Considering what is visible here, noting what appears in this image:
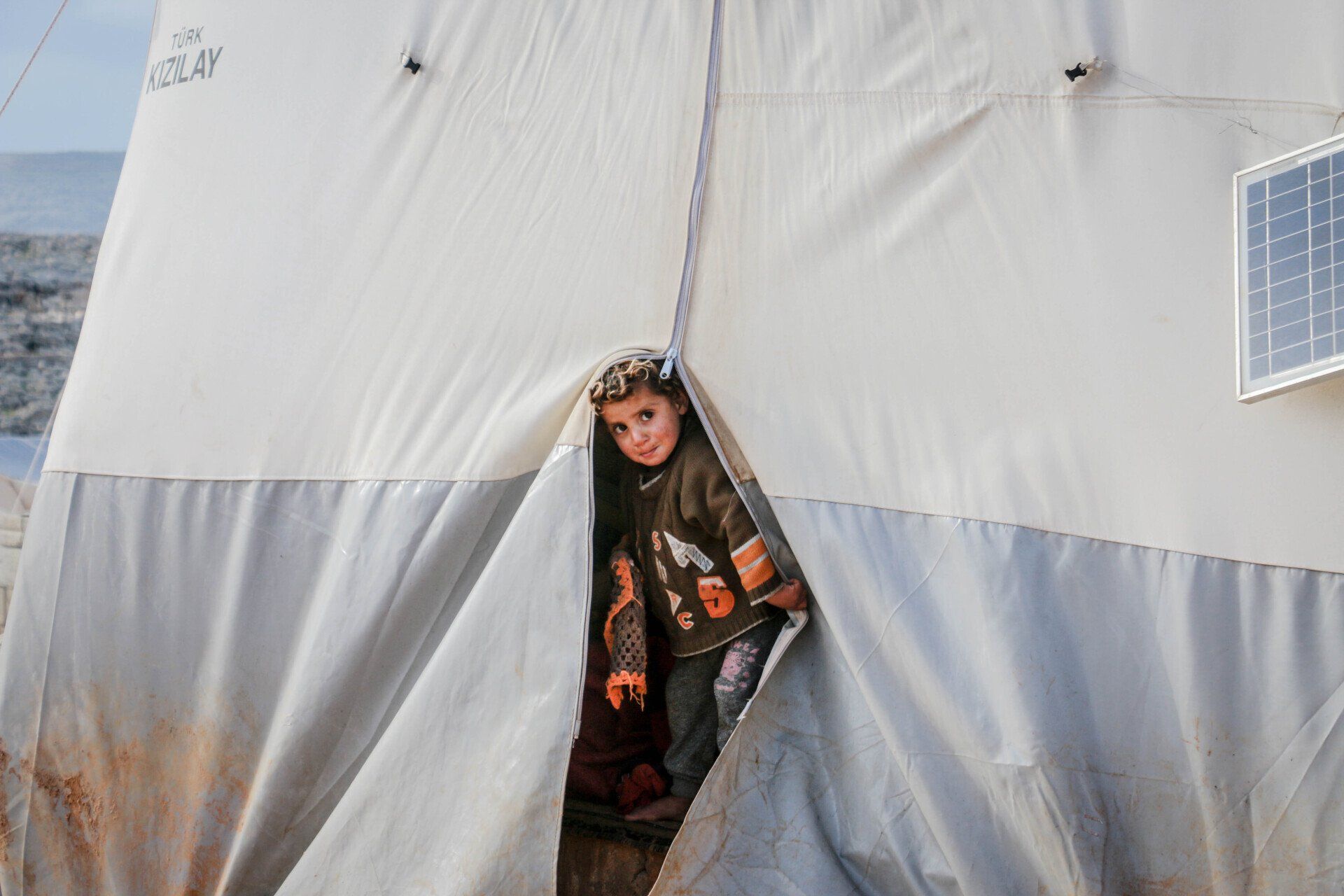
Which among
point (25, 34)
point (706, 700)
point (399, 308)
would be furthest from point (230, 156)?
point (706, 700)

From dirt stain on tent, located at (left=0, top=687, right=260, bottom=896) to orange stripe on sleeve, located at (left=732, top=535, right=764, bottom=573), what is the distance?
44.1 inches

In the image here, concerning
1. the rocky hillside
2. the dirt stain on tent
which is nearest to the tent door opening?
the dirt stain on tent

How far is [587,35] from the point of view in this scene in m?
2.26

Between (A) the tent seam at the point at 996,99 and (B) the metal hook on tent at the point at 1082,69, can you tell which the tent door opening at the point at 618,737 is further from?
(B) the metal hook on tent at the point at 1082,69

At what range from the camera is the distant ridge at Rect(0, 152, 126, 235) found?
318 cm

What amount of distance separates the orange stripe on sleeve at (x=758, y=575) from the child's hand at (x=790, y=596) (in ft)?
0.11

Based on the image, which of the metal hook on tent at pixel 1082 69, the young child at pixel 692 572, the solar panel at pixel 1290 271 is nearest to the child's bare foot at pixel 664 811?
the young child at pixel 692 572

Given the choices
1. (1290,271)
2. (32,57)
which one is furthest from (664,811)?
(32,57)

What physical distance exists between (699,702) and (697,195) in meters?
1.05

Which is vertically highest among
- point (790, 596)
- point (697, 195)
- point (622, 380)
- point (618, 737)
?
point (697, 195)

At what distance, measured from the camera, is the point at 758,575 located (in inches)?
80.8

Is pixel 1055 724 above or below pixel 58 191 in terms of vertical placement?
below

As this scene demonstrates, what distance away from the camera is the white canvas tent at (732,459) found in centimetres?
177

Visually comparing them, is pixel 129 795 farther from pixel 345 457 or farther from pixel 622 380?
pixel 622 380
